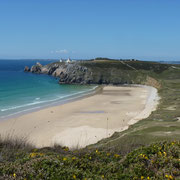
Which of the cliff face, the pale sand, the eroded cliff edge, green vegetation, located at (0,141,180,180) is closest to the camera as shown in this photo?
green vegetation, located at (0,141,180,180)

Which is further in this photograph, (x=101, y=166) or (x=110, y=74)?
(x=110, y=74)

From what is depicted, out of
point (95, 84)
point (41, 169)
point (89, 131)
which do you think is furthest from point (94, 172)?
point (95, 84)

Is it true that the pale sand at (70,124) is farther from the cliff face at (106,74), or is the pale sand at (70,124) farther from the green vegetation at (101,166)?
the cliff face at (106,74)

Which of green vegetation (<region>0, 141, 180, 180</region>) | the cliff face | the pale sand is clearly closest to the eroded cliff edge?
the cliff face

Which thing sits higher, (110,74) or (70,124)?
(110,74)

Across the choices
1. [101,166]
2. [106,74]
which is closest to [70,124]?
[101,166]

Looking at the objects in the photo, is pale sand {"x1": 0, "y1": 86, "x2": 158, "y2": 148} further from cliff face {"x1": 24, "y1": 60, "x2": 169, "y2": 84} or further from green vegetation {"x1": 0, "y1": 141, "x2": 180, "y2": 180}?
cliff face {"x1": 24, "y1": 60, "x2": 169, "y2": 84}

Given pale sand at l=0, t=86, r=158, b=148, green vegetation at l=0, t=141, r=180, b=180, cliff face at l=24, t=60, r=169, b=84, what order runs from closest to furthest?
green vegetation at l=0, t=141, r=180, b=180 → pale sand at l=0, t=86, r=158, b=148 → cliff face at l=24, t=60, r=169, b=84

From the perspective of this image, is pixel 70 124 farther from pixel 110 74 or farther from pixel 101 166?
pixel 110 74

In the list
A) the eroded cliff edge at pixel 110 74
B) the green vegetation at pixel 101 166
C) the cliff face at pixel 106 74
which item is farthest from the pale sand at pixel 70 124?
the cliff face at pixel 106 74
